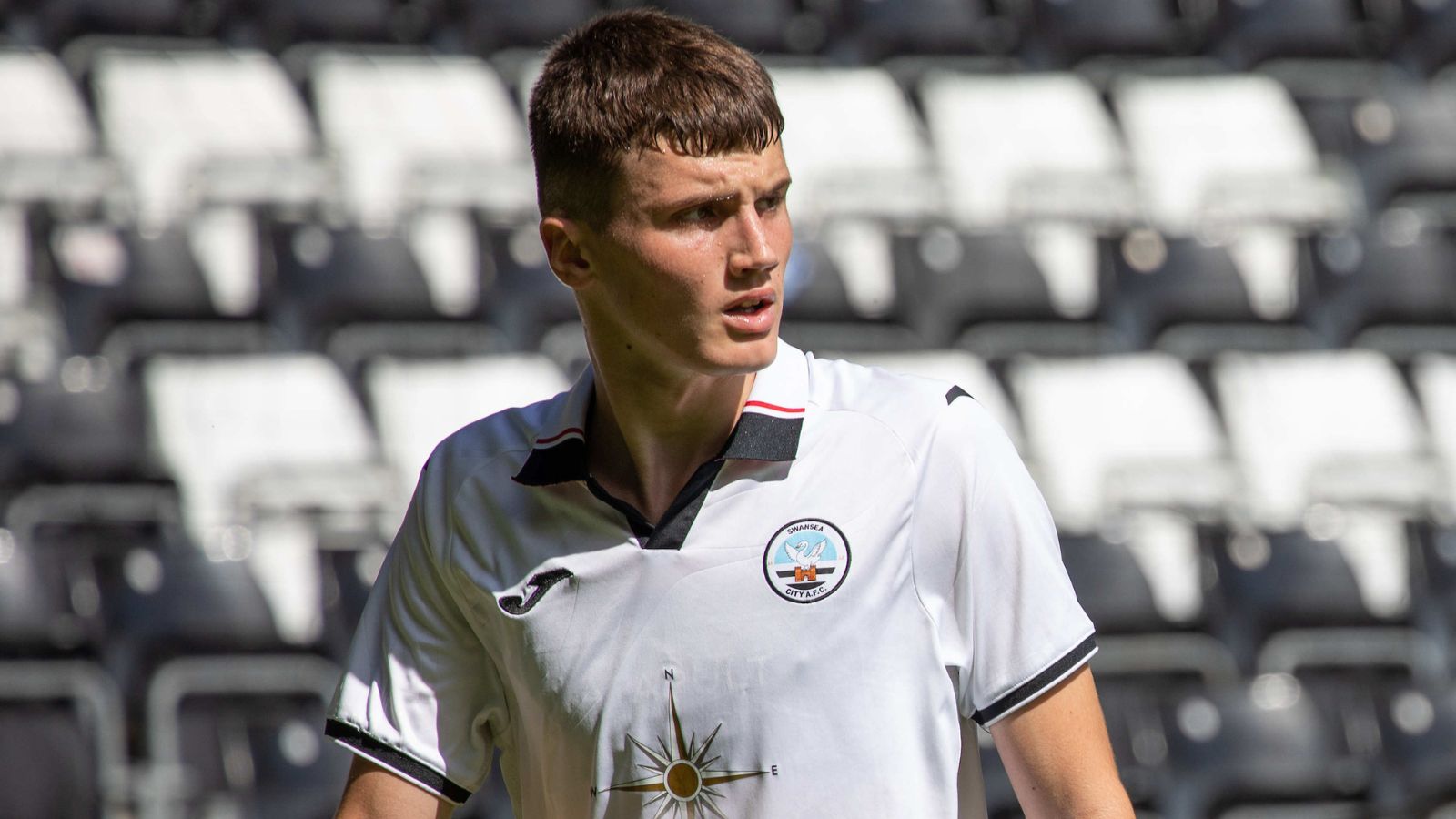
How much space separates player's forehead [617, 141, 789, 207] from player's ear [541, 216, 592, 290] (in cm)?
8

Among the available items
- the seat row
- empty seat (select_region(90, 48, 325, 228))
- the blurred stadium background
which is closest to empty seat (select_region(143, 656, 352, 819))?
the blurred stadium background

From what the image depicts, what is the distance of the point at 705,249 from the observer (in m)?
1.28

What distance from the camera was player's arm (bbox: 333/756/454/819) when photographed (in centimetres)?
140

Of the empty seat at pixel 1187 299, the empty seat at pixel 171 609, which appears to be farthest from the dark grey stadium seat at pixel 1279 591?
the empty seat at pixel 171 609

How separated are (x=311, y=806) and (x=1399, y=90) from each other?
3.87 m

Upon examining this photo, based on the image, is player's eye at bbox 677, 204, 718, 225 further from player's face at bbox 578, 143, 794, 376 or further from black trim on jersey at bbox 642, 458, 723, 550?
black trim on jersey at bbox 642, 458, 723, 550

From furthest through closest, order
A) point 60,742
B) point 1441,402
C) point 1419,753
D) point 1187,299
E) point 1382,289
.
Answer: point 1382,289 < point 1187,299 < point 1441,402 < point 1419,753 < point 60,742

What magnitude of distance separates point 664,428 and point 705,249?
19 centimetres

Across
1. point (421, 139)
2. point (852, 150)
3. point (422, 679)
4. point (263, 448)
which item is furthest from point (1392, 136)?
point (422, 679)

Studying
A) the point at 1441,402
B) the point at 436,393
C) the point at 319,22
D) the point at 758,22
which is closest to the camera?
the point at 436,393

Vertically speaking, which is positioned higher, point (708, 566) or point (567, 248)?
point (567, 248)

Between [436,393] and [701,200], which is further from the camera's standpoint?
[436,393]

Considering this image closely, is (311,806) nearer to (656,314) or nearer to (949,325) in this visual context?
(949,325)

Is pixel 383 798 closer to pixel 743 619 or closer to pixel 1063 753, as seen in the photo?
pixel 743 619
